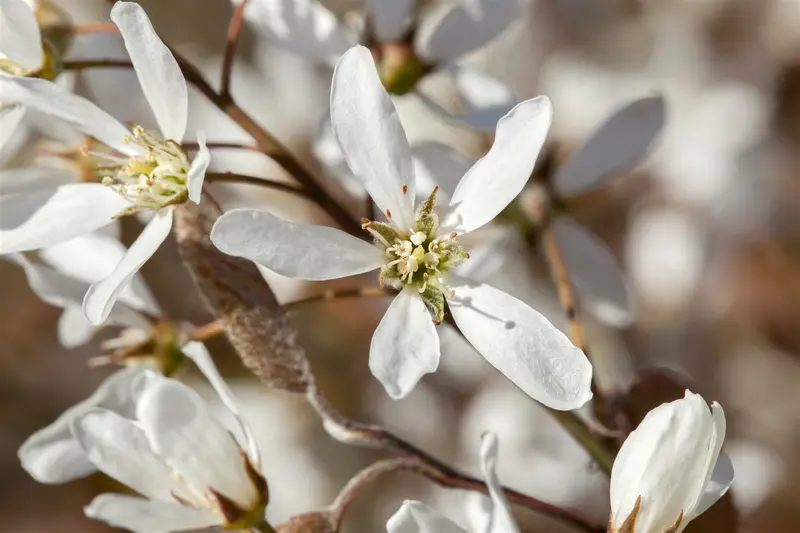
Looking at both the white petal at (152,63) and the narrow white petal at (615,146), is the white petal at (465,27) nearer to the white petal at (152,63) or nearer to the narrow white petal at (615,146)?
the narrow white petal at (615,146)

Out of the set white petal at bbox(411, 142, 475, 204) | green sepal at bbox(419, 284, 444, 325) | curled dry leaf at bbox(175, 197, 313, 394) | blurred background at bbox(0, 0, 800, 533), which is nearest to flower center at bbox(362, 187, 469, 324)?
green sepal at bbox(419, 284, 444, 325)

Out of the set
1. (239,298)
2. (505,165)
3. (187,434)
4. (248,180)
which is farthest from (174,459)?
(505,165)

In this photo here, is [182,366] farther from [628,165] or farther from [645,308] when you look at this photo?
[645,308]

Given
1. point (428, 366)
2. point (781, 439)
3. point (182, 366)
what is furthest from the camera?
point (781, 439)

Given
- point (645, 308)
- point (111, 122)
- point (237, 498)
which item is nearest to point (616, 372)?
point (645, 308)

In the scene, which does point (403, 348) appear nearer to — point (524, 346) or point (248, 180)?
point (524, 346)

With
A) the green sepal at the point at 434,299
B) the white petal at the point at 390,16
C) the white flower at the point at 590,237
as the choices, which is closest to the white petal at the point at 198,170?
the green sepal at the point at 434,299

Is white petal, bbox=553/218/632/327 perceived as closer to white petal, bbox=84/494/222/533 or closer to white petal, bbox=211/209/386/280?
white petal, bbox=211/209/386/280
